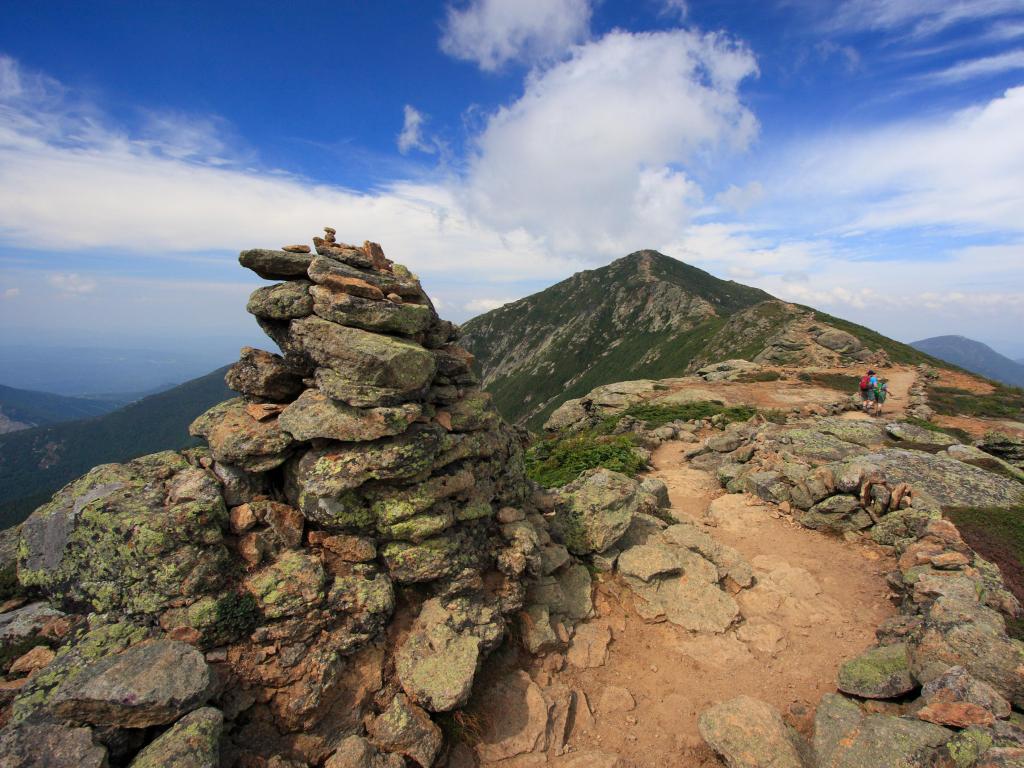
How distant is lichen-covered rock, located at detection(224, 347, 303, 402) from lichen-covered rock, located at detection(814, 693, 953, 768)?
45.8 feet

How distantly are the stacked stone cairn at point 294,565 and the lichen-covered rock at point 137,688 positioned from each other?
32 millimetres

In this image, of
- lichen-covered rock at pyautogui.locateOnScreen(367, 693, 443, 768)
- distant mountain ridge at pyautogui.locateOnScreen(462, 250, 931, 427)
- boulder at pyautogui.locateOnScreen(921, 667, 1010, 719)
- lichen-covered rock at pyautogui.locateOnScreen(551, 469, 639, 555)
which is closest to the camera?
boulder at pyautogui.locateOnScreen(921, 667, 1010, 719)

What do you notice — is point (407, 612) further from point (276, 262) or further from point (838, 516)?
point (838, 516)

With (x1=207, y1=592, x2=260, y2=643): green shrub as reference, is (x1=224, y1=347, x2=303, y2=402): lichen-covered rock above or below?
above

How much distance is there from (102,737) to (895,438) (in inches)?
1361

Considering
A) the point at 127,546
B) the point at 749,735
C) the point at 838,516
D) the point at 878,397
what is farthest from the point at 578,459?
the point at 878,397

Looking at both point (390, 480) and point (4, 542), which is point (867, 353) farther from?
point (4, 542)

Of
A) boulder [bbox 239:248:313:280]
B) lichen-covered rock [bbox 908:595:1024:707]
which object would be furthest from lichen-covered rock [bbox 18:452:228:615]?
lichen-covered rock [bbox 908:595:1024:707]

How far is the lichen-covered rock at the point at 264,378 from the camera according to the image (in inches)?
447

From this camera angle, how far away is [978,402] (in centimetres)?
4309

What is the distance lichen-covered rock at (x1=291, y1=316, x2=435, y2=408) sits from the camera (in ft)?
33.4

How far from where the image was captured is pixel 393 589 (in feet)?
34.9

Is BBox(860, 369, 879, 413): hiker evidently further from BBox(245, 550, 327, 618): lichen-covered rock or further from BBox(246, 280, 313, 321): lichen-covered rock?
BBox(245, 550, 327, 618): lichen-covered rock

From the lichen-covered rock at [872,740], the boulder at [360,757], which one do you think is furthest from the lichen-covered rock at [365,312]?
the lichen-covered rock at [872,740]
